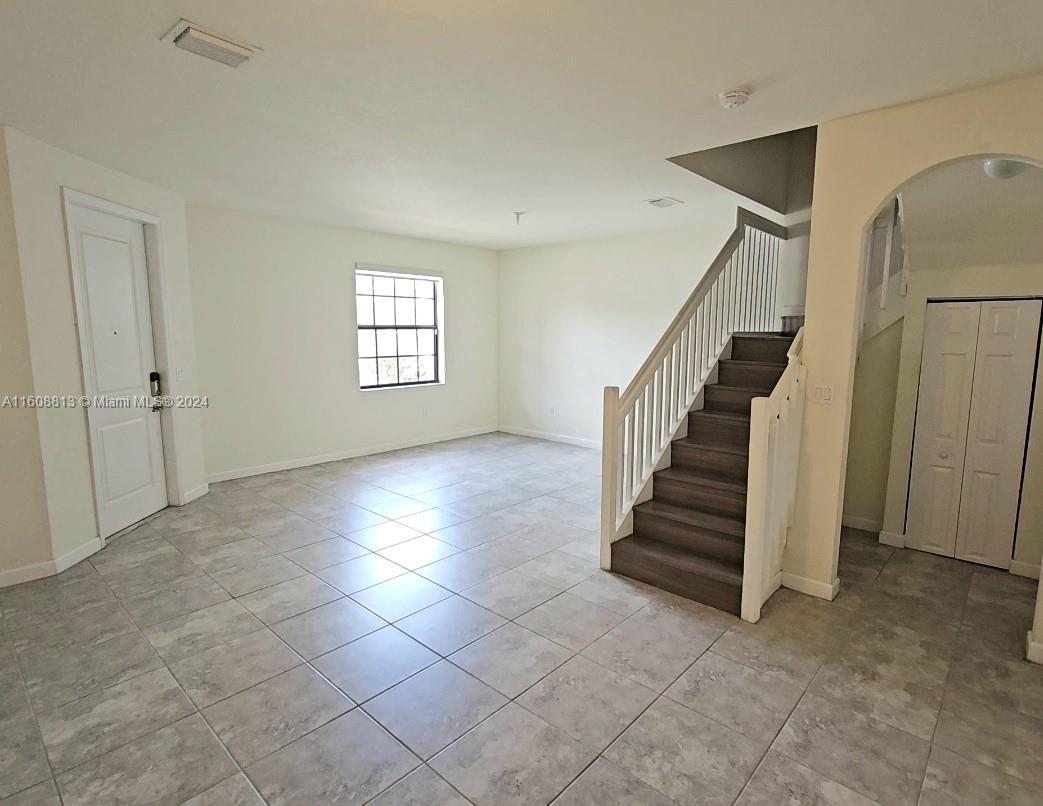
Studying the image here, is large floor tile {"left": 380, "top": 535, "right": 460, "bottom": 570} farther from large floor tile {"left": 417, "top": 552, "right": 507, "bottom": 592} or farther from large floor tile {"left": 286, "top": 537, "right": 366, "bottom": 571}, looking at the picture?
large floor tile {"left": 286, "top": 537, "right": 366, "bottom": 571}

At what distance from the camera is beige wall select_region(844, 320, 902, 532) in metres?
3.93

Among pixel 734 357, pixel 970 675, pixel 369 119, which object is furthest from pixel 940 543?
pixel 369 119

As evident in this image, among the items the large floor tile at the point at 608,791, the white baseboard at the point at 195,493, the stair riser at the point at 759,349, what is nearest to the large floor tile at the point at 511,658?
the large floor tile at the point at 608,791

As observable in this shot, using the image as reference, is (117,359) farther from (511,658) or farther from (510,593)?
(511,658)

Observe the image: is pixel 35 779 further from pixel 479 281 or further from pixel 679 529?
pixel 479 281

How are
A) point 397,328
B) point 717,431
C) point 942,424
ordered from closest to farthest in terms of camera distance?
1. point 942,424
2. point 717,431
3. point 397,328

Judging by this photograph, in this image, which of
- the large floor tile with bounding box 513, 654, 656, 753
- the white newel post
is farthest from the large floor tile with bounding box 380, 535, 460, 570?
the large floor tile with bounding box 513, 654, 656, 753

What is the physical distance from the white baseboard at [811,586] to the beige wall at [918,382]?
3.78ft

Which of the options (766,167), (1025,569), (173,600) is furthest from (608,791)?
(766,167)

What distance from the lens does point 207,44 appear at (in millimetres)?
2082

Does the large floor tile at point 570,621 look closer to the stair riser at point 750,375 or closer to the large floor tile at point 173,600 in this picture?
the large floor tile at point 173,600

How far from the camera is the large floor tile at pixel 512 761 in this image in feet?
5.76

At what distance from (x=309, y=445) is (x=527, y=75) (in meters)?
4.82

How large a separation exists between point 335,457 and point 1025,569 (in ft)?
20.3
